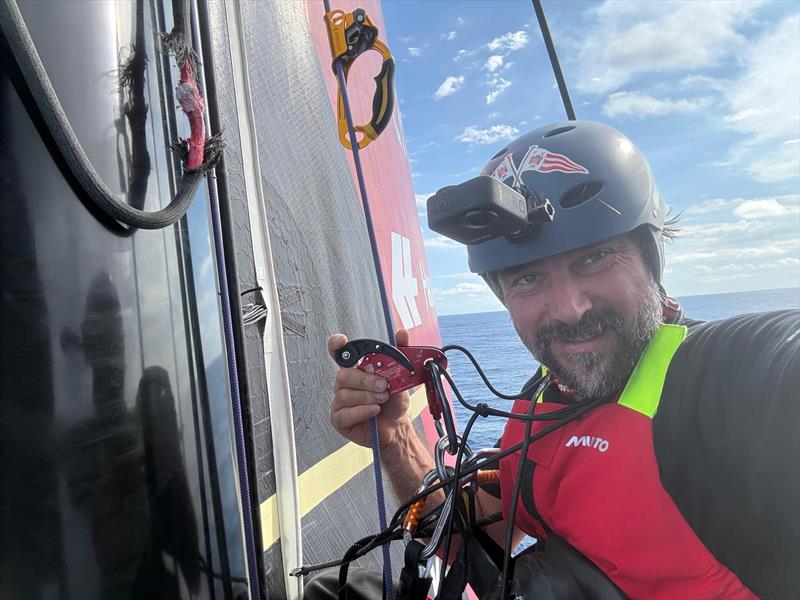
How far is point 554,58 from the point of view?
2.67m

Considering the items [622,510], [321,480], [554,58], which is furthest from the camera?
[554,58]

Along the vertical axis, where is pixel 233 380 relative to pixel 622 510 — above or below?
above

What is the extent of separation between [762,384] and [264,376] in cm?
114

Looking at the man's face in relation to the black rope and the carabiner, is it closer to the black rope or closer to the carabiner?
the carabiner

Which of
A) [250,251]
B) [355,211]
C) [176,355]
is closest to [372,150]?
[355,211]

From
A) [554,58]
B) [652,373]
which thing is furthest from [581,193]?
[554,58]

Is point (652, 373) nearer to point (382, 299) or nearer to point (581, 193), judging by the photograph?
point (581, 193)

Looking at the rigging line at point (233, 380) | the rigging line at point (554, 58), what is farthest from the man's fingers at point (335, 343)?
the rigging line at point (554, 58)

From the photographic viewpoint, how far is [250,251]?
146cm

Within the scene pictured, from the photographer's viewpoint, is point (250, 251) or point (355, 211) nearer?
point (250, 251)

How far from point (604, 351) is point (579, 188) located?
450 mm

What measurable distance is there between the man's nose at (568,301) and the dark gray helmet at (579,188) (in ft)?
0.34

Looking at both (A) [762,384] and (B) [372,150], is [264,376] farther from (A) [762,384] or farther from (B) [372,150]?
(B) [372,150]

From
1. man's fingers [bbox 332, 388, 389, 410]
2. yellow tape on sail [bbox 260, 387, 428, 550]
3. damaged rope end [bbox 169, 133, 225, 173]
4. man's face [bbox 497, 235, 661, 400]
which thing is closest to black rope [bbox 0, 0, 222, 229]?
damaged rope end [bbox 169, 133, 225, 173]
